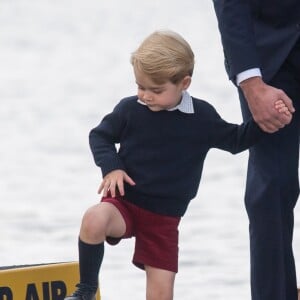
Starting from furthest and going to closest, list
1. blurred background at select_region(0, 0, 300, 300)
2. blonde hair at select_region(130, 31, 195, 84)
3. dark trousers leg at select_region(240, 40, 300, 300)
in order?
1. blurred background at select_region(0, 0, 300, 300)
2. dark trousers leg at select_region(240, 40, 300, 300)
3. blonde hair at select_region(130, 31, 195, 84)

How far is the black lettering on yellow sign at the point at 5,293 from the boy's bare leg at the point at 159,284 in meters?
0.43

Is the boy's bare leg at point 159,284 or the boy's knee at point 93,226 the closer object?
the boy's knee at point 93,226

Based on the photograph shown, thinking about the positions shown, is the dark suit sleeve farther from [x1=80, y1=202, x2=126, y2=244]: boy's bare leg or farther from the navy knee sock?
the navy knee sock

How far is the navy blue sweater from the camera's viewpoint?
526cm

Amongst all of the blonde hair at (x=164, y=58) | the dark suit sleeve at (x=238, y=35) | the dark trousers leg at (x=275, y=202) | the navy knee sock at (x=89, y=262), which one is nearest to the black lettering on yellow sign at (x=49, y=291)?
the navy knee sock at (x=89, y=262)

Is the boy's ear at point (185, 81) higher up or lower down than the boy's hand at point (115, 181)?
higher up

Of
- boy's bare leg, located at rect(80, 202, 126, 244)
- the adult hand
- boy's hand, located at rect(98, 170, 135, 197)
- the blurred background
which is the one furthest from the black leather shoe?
the blurred background

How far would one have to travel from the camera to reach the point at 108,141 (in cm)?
527

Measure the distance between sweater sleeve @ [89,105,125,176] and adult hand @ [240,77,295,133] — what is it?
1.29ft

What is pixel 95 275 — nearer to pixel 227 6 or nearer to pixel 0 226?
pixel 227 6

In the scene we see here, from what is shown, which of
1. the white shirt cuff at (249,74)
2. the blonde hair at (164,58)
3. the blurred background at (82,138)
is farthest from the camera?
the blurred background at (82,138)

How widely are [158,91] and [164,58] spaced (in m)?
0.11

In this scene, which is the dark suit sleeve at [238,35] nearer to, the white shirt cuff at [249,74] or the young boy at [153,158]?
the white shirt cuff at [249,74]

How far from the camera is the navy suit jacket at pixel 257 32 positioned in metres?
5.25
